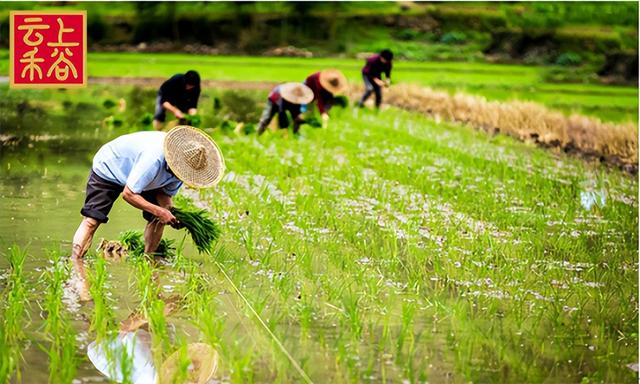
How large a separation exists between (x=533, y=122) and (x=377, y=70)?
112 centimetres

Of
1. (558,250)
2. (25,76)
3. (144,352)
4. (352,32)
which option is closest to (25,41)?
(25,76)

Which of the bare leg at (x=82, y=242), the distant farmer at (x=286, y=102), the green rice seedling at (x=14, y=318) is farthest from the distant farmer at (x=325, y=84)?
the green rice seedling at (x=14, y=318)

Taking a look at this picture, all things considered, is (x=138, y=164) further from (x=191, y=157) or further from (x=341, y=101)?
(x=341, y=101)

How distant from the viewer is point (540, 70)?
9039mm

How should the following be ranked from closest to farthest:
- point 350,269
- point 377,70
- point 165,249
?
point 350,269 → point 165,249 → point 377,70

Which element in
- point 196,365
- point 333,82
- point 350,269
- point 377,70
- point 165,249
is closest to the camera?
point 196,365

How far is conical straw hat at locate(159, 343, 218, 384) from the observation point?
3.37 meters

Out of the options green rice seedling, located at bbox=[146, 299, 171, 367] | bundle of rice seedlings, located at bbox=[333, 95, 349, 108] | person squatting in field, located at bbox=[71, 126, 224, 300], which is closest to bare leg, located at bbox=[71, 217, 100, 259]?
person squatting in field, located at bbox=[71, 126, 224, 300]

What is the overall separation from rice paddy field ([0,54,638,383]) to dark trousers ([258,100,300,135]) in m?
0.16

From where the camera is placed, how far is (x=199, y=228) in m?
4.54

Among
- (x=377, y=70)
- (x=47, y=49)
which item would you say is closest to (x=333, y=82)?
(x=377, y=70)

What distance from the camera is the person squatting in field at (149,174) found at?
414 cm

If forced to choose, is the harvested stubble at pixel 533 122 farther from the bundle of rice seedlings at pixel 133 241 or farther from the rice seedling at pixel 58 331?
the rice seedling at pixel 58 331

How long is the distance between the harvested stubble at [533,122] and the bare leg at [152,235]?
3463mm
